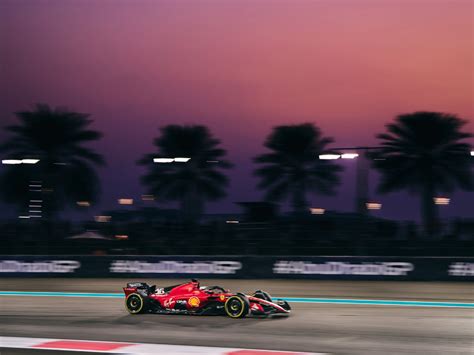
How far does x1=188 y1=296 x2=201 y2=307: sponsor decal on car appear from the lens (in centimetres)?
1376

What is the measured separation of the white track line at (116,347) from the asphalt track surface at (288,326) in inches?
14.7

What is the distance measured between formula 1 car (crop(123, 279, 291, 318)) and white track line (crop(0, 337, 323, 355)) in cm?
287

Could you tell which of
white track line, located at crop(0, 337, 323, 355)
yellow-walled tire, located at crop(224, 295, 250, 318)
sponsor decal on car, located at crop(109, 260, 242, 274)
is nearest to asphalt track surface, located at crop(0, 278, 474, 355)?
yellow-walled tire, located at crop(224, 295, 250, 318)

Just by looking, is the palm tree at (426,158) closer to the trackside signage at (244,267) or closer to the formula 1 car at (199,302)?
the trackside signage at (244,267)

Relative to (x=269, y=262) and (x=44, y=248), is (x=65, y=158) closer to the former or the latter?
(x=44, y=248)

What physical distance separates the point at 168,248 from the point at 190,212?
993cm

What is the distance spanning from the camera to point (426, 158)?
113 feet

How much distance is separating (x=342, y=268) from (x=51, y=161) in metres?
20.0

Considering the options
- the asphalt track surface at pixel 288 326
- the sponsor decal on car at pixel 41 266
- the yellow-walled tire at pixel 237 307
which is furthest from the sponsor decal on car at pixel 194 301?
the sponsor decal on car at pixel 41 266

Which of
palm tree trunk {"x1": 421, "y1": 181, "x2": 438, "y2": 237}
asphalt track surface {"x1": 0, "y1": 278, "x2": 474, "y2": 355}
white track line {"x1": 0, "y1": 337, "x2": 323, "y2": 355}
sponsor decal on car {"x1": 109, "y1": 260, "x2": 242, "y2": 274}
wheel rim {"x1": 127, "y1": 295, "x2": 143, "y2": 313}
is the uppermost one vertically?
palm tree trunk {"x1": 421, "y1": 181, "x2": 438, "y2": 237}

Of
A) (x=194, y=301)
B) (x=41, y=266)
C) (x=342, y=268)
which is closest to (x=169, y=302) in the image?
(x=194, y=301)

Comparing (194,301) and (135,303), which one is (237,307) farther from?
(135,303)

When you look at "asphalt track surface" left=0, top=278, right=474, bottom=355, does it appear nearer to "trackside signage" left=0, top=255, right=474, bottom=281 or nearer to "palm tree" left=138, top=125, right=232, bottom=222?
"trackside signage" left=0, top=255, right=474, bottom=281

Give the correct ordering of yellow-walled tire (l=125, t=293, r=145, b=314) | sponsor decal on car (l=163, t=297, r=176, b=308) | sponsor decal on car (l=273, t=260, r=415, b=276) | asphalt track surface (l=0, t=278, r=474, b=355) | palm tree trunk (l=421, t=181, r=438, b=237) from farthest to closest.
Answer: palm tree trunk (l=421, t=181, r=438, b=237)
sponsor decal on car (l=273, t=260, r=415, b=276)
yellow-walled tire (l=125, t=293, r=145, b=314)
sponsor decal on car (l=163, t=297, r=176, b=308)
asphalt track surface (l=0, t=278, r=474, b=355)
